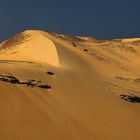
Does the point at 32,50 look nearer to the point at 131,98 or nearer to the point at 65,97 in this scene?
the point at 131,98

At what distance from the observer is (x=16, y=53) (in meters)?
25.8

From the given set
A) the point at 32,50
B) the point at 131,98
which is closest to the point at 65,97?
the point at 131,98

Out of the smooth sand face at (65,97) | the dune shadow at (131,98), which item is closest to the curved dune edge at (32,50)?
the smooth sand face at (65,97)

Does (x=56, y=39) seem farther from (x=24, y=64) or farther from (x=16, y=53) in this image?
(x=24, y=64)

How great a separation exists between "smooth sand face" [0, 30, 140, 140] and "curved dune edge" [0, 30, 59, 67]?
4 centimetres

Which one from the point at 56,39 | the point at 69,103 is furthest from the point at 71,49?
the point at 69,103

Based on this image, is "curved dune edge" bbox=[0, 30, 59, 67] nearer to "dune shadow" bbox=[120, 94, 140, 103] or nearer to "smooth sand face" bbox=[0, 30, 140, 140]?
"smooth sand face" bbox=[0, 30, 140, 140]

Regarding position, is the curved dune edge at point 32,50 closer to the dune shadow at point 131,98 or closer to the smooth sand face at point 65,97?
the smooth sand face at point 65,97

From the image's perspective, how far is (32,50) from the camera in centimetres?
2561

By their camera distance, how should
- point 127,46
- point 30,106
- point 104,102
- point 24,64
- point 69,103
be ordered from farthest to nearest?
point 127,46, point 24,64, point 104,102, point 69,103, point 30,106

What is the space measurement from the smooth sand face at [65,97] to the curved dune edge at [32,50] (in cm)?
4

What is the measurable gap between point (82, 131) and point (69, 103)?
176 cm

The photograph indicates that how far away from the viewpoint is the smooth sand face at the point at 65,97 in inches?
623

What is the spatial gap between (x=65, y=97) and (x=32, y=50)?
7.76 m
